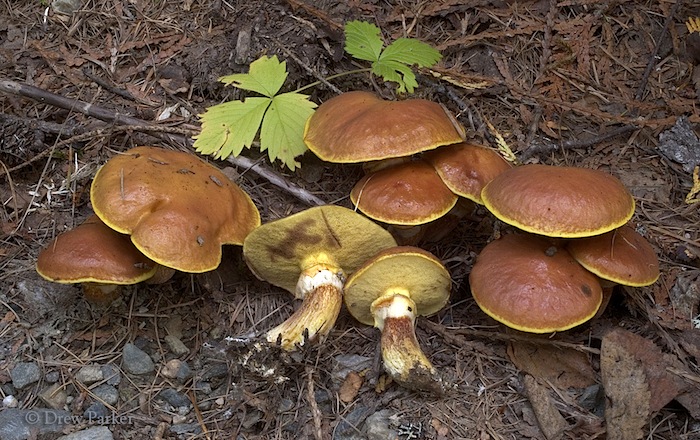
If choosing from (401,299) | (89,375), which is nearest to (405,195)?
(401,299)

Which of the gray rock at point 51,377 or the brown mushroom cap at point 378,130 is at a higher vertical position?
the brown mushroom cap at point 378,130

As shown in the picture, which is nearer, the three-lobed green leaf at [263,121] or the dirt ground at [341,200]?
the dirt ground at [341,200]

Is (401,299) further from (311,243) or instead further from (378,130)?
(378,130)

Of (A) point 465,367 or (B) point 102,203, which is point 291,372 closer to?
(A) point 465,367

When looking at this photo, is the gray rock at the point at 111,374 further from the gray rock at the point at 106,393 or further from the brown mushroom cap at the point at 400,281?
the brown mushroom cap at the point at 400,281

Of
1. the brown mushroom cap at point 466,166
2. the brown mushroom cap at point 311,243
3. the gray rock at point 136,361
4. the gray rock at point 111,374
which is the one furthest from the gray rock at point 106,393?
the brown mushroom cap at point 466,166

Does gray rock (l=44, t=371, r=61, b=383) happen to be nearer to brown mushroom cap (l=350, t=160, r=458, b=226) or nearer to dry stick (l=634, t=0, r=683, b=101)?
brown mushroom cap (l=350, t=160, r=458, b=226)

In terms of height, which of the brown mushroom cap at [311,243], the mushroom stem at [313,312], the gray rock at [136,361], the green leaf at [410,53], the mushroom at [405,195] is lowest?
the gray rock at [136,361]
